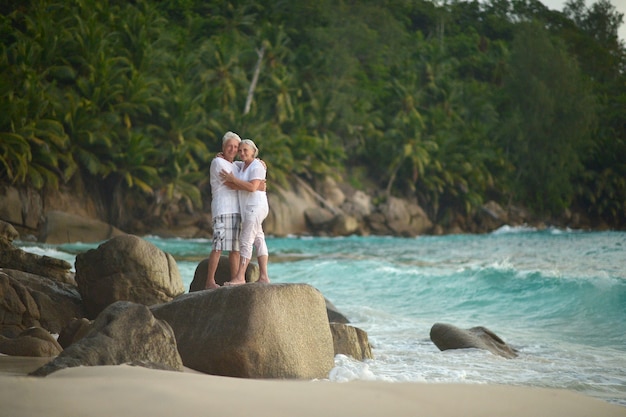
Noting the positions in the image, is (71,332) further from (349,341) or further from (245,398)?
(245,398)

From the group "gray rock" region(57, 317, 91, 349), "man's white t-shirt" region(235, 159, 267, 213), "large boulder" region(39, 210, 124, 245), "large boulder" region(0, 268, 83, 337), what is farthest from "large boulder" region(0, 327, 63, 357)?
"large boulder" region(39, 210, 124, 245)

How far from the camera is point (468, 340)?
31.4ft

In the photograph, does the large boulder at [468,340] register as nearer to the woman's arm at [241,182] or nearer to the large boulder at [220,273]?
the large boulder at [220,273]

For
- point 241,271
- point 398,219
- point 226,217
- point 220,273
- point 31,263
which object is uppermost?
point 226,217

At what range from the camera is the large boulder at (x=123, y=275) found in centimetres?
935

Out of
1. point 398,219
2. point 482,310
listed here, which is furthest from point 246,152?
point 398,219

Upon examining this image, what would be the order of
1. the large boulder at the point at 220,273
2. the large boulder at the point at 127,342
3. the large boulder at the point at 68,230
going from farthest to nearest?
the large boulder at the point at 68,230 → the large boulder at the point at 220,273 → the large boulder at the point at 127,342

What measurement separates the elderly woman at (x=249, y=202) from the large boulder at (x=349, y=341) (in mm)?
957

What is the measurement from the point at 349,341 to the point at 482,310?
7309mm

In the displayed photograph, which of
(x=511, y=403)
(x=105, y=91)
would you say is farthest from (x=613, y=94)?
(x=511, y=403)

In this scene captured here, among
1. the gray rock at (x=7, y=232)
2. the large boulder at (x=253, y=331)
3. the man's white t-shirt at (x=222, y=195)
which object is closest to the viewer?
the large boulder at (x=253, y=331)

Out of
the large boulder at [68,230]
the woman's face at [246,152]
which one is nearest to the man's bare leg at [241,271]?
the woman's face at [246,152]

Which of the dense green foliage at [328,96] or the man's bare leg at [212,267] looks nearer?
the man's bare leg at [212,267]

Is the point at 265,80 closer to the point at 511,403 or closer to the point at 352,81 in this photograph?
the point at 352,81
